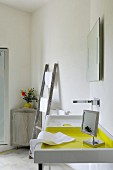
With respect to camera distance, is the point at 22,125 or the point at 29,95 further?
the point at 29,95

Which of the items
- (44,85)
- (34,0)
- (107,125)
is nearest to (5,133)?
(44,85)

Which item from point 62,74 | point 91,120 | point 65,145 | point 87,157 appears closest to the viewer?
point 87,157

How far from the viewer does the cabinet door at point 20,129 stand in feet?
13.0

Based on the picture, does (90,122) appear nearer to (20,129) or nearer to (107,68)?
(107,68)

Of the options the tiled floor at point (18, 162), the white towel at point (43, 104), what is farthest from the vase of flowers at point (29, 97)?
the tiled floor at point (18, 162)

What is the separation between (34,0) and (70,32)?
1.03 m

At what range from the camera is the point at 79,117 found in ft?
7.47

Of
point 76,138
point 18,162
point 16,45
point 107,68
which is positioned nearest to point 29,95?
point 16,45

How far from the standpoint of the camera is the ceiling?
3.72 meters

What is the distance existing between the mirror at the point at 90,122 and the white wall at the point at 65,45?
1.18m

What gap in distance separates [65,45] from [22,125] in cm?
171

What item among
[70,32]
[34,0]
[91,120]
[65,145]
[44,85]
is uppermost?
[34,0]

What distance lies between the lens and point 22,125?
13.1 feet

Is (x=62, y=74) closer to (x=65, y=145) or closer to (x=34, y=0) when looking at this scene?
(x=34, y=0)
